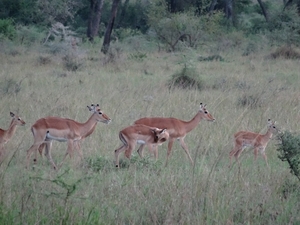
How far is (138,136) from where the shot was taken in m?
7.35

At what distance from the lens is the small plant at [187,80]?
44.2 feet

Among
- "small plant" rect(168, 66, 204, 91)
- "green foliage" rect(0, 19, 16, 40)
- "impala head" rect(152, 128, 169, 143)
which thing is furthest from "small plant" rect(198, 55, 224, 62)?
"impala head" rect(152, 128, 169, 143)

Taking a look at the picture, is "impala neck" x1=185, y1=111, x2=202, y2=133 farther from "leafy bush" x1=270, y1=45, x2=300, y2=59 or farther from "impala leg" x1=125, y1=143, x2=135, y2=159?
"leafy bush" x1=270, y1=45, x2=300, y2=59

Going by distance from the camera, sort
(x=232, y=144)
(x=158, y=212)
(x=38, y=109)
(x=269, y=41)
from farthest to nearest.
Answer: (x=269, y=41), (x=38, y=109), (x=232, y=144), (x=158, y=212)

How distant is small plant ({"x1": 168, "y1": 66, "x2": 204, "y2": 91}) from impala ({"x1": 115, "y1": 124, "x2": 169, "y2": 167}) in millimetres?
5905

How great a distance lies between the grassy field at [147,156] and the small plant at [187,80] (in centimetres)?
22

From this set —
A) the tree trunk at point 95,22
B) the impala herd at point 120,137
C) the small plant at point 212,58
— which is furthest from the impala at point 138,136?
the tree trunk at point 95,22

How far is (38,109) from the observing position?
9828 millimetres

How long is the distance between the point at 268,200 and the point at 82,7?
3187 centimetres

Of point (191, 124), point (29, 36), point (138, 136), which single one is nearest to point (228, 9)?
point (29, 36)

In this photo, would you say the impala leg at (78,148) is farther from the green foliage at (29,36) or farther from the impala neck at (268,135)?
the green foliage at (29,36)

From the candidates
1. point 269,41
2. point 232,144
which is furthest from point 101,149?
point 269,41

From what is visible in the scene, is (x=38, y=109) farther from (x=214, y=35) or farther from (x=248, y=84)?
(x=214, y=35)

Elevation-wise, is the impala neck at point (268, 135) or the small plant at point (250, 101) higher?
the impala neck at point (268, 135)
